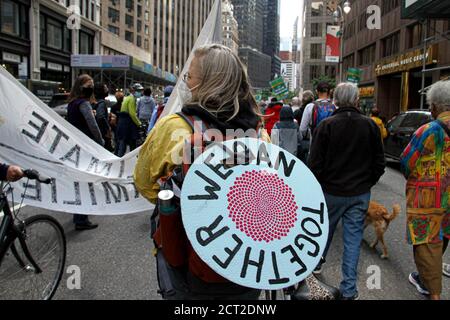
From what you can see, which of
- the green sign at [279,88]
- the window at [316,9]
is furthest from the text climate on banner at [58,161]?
the window at [316,9]

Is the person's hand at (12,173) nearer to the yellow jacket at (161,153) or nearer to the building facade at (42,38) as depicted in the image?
the yellow jacket at (161,153)

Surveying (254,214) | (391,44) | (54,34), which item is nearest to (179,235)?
(254,214)

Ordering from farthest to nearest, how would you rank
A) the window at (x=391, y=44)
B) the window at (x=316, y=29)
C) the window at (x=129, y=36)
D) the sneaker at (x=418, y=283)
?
the window at (x=316, y=29)
the window at (x=129, y=36)
the window at (x=391, y=44)
the sneaker at (x=418, y=283)

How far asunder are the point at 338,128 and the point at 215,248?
2411 millimetres

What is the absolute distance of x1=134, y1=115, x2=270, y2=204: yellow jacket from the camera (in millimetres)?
1924

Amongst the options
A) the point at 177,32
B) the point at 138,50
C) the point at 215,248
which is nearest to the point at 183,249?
the point at 215,248

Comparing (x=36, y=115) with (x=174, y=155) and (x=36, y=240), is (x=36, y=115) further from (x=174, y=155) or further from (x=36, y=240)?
(x=174, y=155)

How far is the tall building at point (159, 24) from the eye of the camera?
239 feet

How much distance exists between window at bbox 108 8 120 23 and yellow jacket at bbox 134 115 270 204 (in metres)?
74.1

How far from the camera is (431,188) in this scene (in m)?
3.56

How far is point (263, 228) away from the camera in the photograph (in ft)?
5.70

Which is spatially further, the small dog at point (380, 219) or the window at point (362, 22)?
the window at point (362, 22)

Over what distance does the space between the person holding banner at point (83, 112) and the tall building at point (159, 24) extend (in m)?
67.6

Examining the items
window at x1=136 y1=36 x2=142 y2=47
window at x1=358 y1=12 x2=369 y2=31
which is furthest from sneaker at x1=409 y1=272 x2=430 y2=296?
window at x1=136 y1=36 x2=142 y2=47
